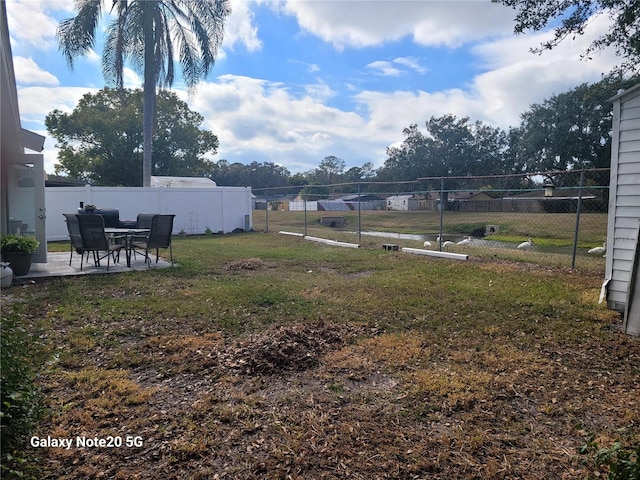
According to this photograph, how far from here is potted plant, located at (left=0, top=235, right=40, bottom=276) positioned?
6.34m

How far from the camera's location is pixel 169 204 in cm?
1484

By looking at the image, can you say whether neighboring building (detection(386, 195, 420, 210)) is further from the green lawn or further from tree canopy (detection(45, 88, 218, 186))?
the green lawn

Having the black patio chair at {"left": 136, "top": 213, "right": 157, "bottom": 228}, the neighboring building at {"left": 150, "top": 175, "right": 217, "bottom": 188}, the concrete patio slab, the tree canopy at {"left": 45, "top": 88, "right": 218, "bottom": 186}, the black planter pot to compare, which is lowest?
the concrete patio slab

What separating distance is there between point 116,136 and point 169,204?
45.8ft

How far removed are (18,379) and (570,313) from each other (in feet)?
16.0

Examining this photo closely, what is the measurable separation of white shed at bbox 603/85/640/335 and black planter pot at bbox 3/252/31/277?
8043 millimetres

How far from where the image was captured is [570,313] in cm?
448

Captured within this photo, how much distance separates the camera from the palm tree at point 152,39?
14.5 metres

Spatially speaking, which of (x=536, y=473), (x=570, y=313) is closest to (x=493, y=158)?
(x=570, y=313)

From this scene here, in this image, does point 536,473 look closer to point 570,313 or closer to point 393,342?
point 393,342

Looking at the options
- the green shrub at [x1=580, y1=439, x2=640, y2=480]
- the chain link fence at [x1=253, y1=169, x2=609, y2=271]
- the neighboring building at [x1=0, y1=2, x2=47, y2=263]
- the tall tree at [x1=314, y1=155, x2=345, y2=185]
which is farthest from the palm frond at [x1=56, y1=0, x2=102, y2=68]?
the tall tree at [x1=314, y1=155, x2=345, y2=185]

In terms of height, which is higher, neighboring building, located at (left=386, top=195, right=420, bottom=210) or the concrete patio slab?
neighboring building, located at (left=386, top=195, right=420, bottom=210)

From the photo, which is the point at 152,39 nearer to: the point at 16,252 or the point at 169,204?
the point at 169,204

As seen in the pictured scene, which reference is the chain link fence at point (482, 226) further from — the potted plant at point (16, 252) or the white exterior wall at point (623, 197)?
the potted plant at point (16, 252)
